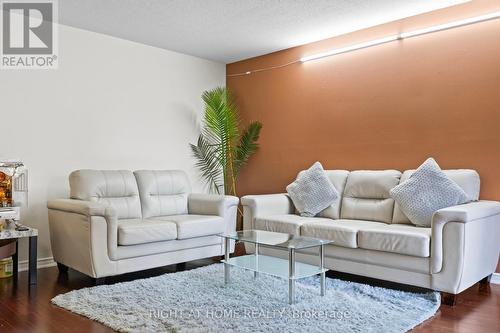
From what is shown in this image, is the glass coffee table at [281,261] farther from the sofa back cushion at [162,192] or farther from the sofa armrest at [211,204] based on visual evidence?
the sofa back cushion at [162,192]

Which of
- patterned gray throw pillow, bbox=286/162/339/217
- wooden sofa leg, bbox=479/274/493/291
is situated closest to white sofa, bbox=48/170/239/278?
patterned gray throw pillow, bbox=286/162/339/217

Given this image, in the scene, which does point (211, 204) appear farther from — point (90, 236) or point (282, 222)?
point (90, 236)

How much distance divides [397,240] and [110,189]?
2688 mm

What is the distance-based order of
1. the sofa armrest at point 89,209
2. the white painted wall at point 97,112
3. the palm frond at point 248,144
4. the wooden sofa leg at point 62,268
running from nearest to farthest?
the sofa armrest at point 89,209, the wooden sofa leg at point 62,268, the white painted wall at point 97,112, the palm frond at point 248,144

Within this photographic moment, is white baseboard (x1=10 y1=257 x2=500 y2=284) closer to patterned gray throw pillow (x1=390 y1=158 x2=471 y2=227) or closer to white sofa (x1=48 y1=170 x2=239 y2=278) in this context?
white sofa (x1=48 y1=170 x2=239 y2=278)

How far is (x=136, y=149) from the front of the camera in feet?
16.5

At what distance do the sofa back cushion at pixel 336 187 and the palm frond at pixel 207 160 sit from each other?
5.52 feet

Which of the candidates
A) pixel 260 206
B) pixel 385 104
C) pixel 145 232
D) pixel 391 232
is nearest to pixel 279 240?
pixel 391 232

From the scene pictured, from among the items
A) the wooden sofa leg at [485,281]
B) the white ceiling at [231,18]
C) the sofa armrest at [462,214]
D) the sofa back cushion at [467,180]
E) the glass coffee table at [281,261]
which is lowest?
the wooden sofa leg at [485,281]

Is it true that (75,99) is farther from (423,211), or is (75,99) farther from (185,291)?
(423,211)

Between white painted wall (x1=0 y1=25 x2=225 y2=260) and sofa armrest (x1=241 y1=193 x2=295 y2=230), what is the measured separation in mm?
1473

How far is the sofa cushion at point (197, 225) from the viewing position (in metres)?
3.94

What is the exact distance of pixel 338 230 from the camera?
11.7 feet

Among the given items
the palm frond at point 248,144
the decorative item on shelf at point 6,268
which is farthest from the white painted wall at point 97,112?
the palm frond at point 248,144
